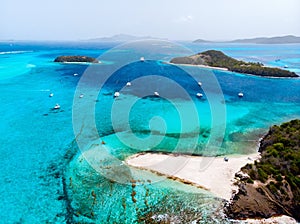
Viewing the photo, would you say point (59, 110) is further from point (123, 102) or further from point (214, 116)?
point (214, 116)

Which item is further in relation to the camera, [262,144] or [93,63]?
[93,63]

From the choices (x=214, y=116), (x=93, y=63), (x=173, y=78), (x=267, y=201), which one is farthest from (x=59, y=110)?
(x=93, y=63)

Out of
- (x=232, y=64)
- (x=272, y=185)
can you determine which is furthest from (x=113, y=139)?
(x=232, y=64)

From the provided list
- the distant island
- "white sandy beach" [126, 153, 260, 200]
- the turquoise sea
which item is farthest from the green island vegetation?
the distant island

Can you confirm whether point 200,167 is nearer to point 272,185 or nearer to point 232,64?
point 272,185

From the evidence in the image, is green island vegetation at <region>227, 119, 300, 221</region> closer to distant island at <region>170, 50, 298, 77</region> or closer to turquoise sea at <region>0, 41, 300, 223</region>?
turquoise sea at <region>0, 41, 300, 223</region>
